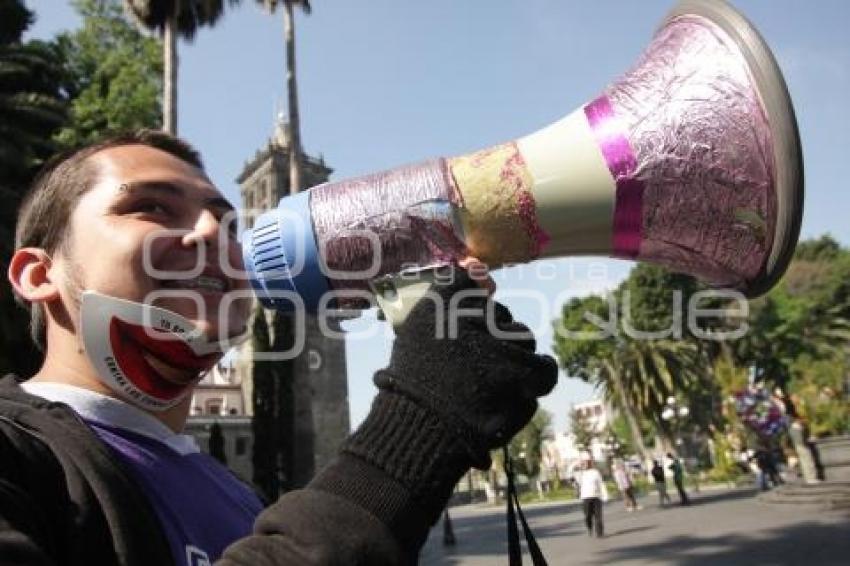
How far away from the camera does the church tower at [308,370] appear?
24.7 m

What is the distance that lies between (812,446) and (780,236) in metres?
17.2

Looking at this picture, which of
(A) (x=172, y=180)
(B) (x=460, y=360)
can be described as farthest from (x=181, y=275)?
(B) (x=460, y=360)

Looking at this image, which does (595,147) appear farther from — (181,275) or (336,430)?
(336,430)

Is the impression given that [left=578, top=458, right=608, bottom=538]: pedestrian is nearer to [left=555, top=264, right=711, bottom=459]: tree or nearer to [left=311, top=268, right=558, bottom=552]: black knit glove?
[left=311, top=268, right=558, bottom=552]: black knit glove

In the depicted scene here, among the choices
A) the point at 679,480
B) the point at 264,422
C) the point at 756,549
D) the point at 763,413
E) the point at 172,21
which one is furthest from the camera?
the point at 264,422

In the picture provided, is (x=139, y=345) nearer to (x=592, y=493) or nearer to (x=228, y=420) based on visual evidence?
(x=592, y=493)

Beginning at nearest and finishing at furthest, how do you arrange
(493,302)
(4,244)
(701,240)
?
(493,302), (701,240), (4,244)

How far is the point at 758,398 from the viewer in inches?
719

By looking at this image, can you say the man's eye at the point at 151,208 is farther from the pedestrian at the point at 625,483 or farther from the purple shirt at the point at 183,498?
the pedestrian at the point at 625,483

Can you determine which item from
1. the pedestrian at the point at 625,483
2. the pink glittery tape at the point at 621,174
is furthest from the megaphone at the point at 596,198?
the pedestrian at the point at 625,483

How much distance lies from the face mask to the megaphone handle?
362 mm

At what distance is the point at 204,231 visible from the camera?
59.4 inches

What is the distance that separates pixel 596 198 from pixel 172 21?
16055 millimetres

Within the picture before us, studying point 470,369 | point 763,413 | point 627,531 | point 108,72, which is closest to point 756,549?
point 627,531
